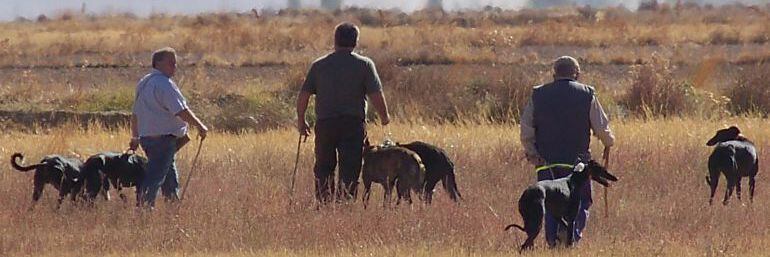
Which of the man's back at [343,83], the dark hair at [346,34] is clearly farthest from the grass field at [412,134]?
the dark hair at [346,34]

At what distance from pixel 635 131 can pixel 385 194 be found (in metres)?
7.26

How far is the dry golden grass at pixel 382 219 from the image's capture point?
37.4 feet

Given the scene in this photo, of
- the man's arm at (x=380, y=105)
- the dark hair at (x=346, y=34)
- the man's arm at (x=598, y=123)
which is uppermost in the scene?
the dark hair at (x=346, y=34)

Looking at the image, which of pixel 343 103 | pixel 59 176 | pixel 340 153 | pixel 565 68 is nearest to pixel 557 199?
pixel 565 68

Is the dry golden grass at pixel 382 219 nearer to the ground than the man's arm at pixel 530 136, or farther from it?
nearer to the ground

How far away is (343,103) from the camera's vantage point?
43.4ft

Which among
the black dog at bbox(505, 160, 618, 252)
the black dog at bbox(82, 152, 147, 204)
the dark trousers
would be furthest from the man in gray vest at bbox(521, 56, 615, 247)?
the black dog at bbox(82, 152, 147, 204)

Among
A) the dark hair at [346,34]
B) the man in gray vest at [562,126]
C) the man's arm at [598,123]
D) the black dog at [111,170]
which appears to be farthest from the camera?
the black dog at [111,170]

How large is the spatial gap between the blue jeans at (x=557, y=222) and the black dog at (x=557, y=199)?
0.56 ft

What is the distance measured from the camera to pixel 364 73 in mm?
13203

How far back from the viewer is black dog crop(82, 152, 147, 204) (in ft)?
45.1

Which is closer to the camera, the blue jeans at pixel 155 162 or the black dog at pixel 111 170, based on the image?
the blue jeans at pixel 155 162

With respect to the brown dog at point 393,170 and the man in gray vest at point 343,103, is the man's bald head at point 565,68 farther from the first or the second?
the brown dog at point 393,170

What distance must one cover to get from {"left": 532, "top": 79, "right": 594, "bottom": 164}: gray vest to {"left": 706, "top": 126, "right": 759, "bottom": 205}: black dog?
2.31 m
